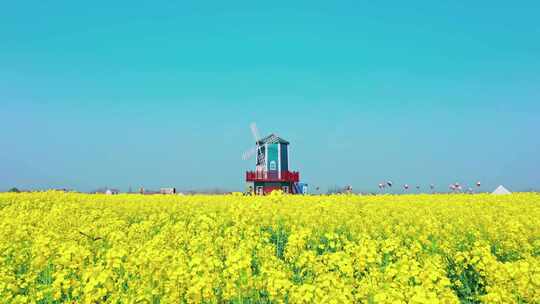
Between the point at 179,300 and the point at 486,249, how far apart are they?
4.75 metres

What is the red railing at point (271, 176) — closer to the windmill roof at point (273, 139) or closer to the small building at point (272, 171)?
the small building at point (272, 171)

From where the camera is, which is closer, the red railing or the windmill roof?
the red railing

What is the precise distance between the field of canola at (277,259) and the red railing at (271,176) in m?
27.3

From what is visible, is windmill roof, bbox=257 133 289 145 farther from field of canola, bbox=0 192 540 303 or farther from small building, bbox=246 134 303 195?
field of canola, bbox=0 192 540 303

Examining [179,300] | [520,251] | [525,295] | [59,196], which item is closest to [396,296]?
[525,295]

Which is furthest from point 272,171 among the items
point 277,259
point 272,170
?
point 277,259

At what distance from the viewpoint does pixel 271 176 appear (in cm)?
4722

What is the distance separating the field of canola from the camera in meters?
6.02

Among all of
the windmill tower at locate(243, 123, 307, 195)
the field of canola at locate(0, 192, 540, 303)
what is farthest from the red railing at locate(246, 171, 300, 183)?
the field of canola at locate(0, 192, 540, 303)

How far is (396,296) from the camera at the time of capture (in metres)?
Answer: 5.02

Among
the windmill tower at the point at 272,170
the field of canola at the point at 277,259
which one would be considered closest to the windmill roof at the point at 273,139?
the windmill tower at the point at 272,170

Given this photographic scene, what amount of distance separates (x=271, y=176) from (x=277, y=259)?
39012 mm

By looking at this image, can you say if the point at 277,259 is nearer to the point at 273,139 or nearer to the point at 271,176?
the point at 271,176

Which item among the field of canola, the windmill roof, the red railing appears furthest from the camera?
the windmill roof
